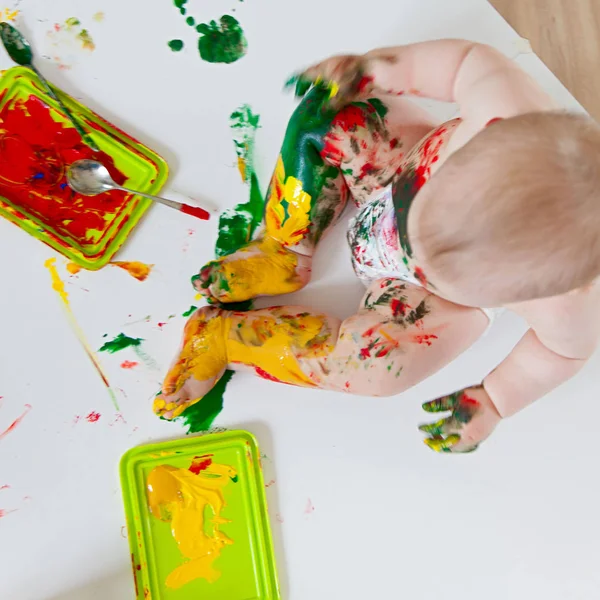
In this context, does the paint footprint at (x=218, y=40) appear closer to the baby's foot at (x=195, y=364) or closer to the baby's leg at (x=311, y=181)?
the baby's leg at (x=311, y=181)

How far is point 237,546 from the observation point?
768 mm

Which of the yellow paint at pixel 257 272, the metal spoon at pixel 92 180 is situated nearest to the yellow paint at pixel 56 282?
the metal spoon at pixel 92 180

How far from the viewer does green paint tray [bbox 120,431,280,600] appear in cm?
75

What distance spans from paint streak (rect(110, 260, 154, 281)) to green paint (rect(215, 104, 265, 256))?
0.10 meters

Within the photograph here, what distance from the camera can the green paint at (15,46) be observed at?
76 cm

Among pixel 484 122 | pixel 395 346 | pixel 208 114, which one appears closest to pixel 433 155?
pixel 484 122

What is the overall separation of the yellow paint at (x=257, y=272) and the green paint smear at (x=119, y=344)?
14cm

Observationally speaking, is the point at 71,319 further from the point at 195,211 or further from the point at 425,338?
the point at 425,338

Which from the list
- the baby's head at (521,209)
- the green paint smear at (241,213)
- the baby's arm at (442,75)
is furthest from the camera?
the green paint smear at (241,213)

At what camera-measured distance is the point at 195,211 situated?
2.52ft

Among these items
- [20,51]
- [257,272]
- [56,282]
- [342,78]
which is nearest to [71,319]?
[56,282]

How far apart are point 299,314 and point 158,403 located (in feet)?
0.72

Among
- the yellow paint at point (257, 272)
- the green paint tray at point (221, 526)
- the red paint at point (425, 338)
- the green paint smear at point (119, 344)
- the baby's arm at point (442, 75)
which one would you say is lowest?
the green paint tray at point (221, 526)

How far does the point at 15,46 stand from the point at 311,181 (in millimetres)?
442
